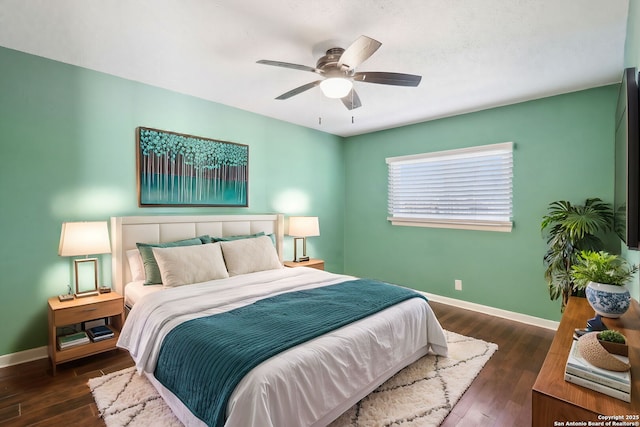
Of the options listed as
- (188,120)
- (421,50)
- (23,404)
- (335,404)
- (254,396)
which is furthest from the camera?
(188,120)

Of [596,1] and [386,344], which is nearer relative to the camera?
[596,1]

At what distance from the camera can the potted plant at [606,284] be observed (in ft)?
5.25

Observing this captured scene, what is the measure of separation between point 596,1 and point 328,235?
4.11m

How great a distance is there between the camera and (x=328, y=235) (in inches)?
208

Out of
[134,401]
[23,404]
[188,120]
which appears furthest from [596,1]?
[23,404]

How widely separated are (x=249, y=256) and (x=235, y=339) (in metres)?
1.71

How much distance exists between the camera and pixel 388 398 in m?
2.16

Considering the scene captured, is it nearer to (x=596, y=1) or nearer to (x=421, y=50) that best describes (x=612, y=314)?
(x=596, y=1)

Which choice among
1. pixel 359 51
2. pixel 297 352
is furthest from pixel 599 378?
pixel 359 51

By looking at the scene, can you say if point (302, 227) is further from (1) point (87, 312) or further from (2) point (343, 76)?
(1) point (87, 312)

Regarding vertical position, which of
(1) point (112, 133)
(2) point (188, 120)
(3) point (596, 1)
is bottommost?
(1) point (112, 133)

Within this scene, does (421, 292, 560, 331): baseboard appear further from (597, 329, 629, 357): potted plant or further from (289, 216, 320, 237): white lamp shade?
(597, 329, 629, 357): potted plant

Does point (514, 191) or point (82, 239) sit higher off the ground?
point (514, 191)

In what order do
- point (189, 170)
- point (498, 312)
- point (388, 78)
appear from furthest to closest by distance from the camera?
1. point (498, 312)
2. point (189, 170)
3. point (388, 78)
